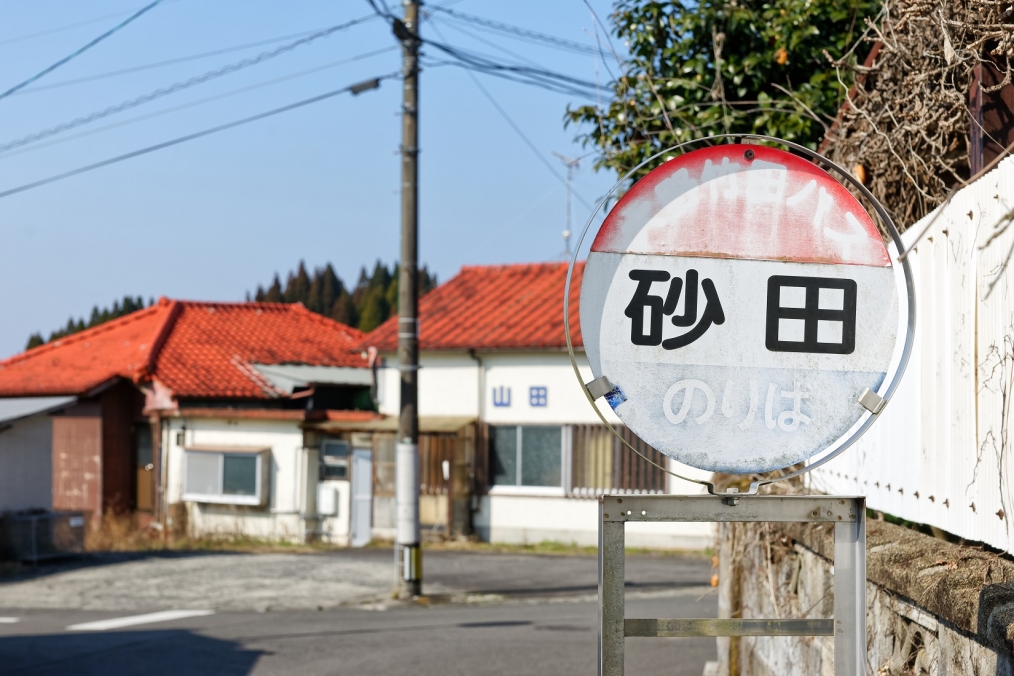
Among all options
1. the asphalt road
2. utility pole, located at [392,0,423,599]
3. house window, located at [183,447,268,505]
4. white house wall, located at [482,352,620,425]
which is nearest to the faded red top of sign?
the asphalt road

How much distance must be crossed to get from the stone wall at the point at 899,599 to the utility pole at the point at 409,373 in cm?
904

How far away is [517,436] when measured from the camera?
22.8m

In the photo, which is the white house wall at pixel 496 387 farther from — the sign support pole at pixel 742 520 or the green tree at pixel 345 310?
the green tree at pixel 345 310

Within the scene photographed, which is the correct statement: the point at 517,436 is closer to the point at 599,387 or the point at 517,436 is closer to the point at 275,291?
the point at 599,387

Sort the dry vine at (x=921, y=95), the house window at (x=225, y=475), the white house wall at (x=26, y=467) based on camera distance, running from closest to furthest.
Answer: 1. the dry vine at (x=921, y=95)
2. the white house wall at (x=26, y=467)
3. the house window at (x=225, y=475)

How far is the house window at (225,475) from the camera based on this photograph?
78.6ft

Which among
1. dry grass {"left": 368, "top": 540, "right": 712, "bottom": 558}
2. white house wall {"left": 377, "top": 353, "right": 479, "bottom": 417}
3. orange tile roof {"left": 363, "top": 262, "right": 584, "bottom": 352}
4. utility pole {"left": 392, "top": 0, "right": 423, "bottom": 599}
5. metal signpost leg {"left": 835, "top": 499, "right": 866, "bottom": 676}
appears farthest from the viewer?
white house wall {"left": 377, "top": 353, "right": 479, "bottom": 417}

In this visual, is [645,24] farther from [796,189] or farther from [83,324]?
[83,324]

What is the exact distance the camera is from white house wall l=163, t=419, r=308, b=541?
23.7 metres

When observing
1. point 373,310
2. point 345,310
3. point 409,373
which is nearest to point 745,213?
point 409,373

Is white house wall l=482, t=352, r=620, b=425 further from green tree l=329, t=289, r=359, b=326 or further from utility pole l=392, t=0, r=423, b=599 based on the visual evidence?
green tree l=329, t=289, r=359, b=326

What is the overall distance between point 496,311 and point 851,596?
72.1ft

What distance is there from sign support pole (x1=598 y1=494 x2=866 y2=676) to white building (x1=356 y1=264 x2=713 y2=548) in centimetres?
1833

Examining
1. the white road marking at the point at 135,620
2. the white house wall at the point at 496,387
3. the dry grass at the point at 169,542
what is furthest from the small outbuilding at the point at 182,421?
the white road marking at the point at 135,620
